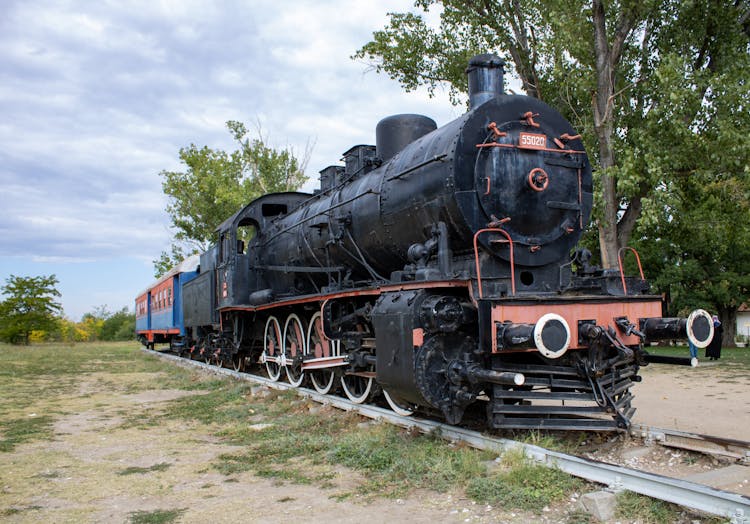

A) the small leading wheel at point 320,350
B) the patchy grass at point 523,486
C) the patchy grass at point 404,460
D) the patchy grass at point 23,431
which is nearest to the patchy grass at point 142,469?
the patchy grass at point 404,460

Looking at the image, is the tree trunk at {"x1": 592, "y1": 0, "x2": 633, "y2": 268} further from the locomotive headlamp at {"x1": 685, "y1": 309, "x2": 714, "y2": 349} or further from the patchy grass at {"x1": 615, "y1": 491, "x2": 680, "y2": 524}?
the patchy grass at {"x1": 615, "y1": 491, "x2": 680, "y2": 524}

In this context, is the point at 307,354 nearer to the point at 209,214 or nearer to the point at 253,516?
the point at 253,516

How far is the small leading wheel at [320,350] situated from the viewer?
8.65 meters

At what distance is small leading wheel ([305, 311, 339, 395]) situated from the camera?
28.4 ft

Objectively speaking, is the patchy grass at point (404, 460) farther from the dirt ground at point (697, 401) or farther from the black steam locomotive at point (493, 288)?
the dirt ground at point (697, 401)

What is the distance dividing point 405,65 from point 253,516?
16.4 meters

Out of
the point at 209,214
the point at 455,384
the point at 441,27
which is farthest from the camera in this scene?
the point at 209,214

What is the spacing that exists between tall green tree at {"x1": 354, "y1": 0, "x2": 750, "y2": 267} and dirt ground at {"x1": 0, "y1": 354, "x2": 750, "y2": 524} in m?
6.03

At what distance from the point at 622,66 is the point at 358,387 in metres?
11.2

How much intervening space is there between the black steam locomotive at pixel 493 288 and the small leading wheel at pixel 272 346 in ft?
9.51

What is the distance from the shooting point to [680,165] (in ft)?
43.0

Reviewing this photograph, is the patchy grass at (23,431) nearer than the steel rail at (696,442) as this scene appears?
No

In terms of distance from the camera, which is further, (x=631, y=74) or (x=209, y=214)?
(x=209, y=214)

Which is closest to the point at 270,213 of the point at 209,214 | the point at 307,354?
the point at 307,354
